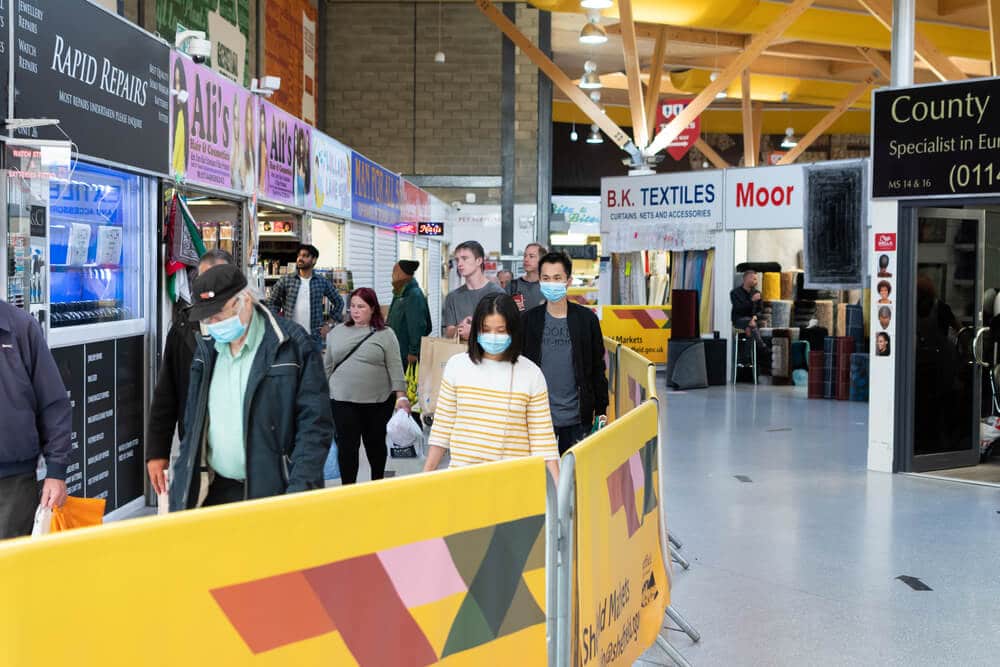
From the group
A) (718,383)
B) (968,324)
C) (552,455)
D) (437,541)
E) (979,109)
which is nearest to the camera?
(437,541)

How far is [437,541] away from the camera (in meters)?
2.63

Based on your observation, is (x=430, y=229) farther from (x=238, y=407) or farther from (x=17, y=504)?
(x=238, y=407)

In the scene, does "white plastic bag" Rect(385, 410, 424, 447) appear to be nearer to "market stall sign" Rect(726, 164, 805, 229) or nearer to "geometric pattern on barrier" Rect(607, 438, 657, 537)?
"geometric pattern on barrier" Rect(607, 438, 657, 537)

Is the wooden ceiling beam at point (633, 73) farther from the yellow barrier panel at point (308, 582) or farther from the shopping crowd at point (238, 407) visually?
the yellow barrier panel at point (308, 582)

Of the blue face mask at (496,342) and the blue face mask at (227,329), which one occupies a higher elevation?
the blue face mask at (227,329)

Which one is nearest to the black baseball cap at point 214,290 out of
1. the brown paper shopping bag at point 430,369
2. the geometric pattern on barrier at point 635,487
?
the geometric pattern on barrier at point 635,487

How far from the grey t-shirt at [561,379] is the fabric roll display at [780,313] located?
1105 cm

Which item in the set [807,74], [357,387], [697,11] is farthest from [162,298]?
[807,74]

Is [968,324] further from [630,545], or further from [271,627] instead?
[271,627]

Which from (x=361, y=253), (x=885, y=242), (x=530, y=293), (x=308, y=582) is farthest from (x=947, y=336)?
(x=308, y=582)

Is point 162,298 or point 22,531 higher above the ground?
point 162,298

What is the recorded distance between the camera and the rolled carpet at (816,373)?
14.2 m

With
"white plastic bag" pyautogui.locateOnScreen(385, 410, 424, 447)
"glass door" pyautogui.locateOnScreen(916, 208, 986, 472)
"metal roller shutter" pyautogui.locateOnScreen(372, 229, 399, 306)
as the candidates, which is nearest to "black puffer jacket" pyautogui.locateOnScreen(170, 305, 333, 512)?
"white plastic bag" pyautogui.locateOnScreen(385, 410, 424, 447)

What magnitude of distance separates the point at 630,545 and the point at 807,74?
2252cm
